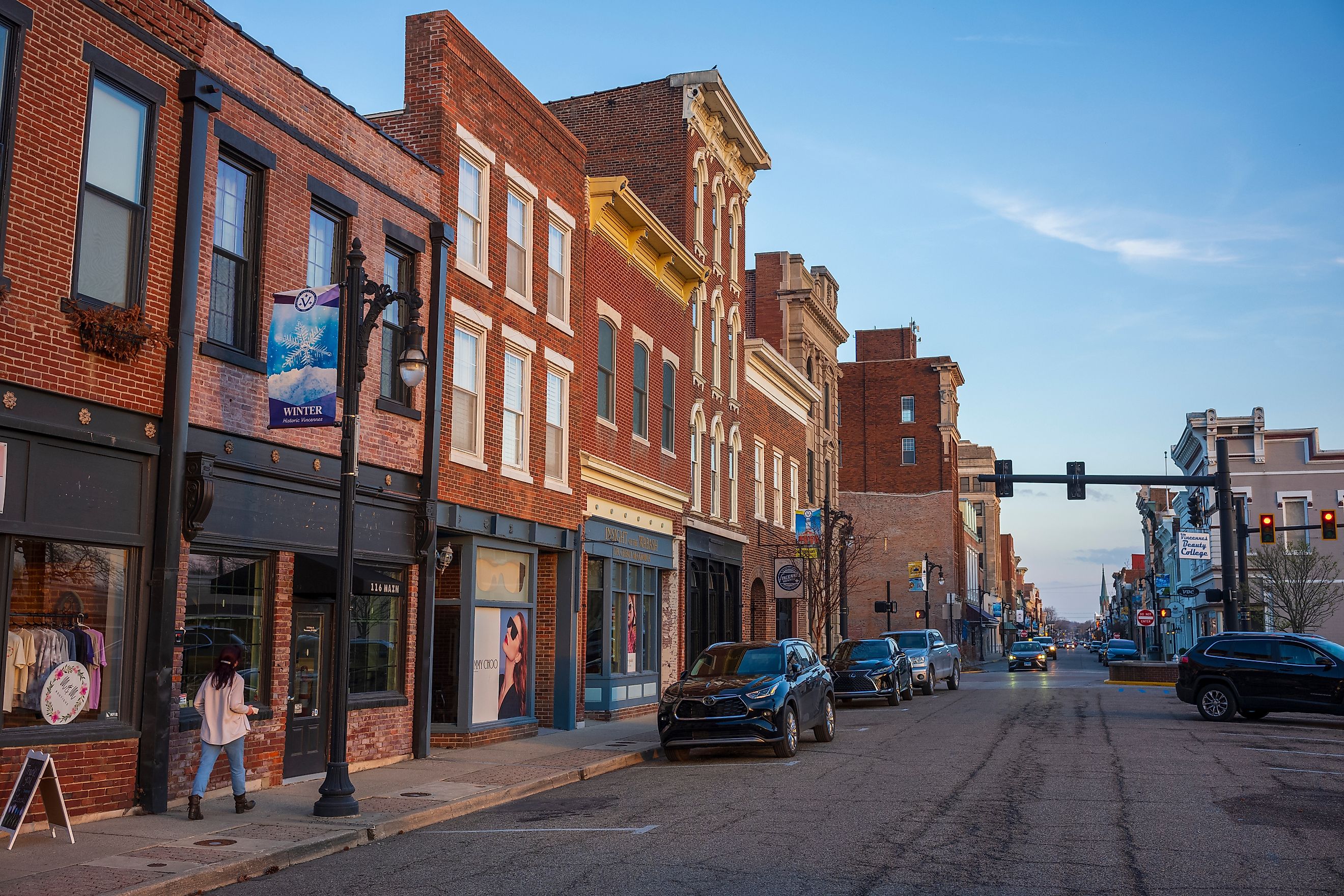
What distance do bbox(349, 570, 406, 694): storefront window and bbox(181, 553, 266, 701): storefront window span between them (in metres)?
1.58

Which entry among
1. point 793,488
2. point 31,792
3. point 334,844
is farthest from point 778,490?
point 31,792

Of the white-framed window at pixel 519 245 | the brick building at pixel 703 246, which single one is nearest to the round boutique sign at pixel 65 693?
the white-framed window at pixel 519 245

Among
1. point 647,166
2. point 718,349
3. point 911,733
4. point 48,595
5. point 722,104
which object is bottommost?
point 911,733

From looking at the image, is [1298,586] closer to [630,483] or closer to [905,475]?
[905,475]

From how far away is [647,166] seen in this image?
30406 mm

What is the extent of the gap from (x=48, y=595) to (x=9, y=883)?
3.22 metres

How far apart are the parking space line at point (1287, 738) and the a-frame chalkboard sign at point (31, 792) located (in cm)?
1693

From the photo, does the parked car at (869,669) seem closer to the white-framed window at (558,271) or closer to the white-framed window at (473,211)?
the white-framed window at (558,271)

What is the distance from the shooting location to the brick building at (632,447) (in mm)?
23438

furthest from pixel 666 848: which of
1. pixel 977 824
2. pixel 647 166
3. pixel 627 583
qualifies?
pixel 647 166

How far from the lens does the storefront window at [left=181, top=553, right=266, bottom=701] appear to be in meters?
12.5

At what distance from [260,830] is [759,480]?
87.1 feet

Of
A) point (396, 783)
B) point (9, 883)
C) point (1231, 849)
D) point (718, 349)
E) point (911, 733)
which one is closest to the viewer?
point (9, 883)

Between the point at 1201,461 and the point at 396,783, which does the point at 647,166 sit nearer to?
the point at 396,783
